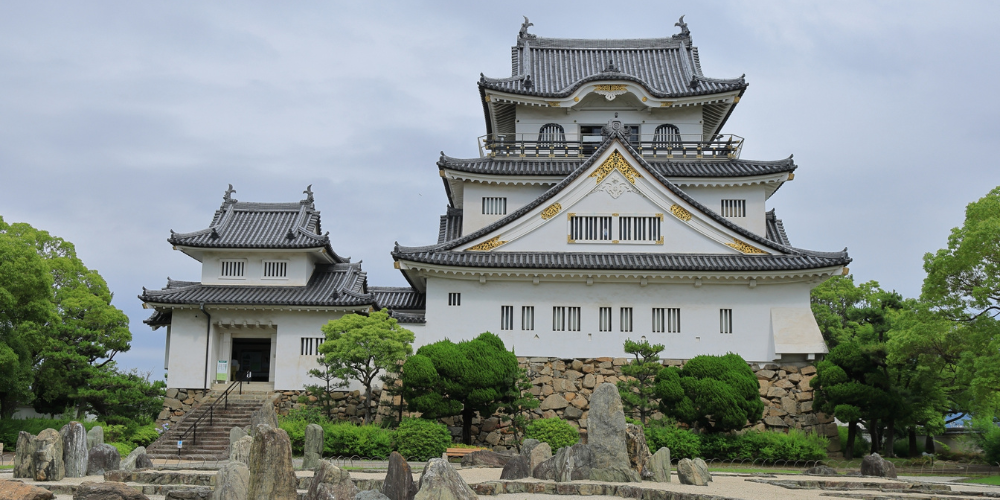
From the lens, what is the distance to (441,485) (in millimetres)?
13109

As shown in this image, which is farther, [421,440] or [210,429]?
[210,429]

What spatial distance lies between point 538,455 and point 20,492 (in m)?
10.4

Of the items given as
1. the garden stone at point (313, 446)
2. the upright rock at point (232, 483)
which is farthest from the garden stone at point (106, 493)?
the garden stone at point (313, 446)

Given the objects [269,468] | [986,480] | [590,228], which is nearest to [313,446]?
[269,468]

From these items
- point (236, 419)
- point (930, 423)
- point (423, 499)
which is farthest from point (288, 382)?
point (930, 423)

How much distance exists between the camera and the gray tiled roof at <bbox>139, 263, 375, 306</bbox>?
101 feet

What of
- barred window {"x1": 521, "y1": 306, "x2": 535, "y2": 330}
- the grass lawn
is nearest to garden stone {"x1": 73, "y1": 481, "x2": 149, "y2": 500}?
barred window {"x1": 521, "y1": 306, "x2": 535, "y2": 330}

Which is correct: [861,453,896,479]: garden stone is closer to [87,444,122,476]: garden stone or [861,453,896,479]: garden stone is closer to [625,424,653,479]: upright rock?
[625,424,653,479]: upright rock

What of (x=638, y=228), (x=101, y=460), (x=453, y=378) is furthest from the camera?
(x=638, y=228)

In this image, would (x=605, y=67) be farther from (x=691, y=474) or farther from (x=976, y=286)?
(x=691, y=474)

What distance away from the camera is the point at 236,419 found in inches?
1121

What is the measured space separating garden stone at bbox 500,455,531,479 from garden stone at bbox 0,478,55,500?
8933 mm

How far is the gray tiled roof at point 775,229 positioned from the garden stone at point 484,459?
1755 centimetres

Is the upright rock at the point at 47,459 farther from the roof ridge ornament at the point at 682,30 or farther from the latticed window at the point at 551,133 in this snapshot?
the roof ridge ornament at the point at 682,30
